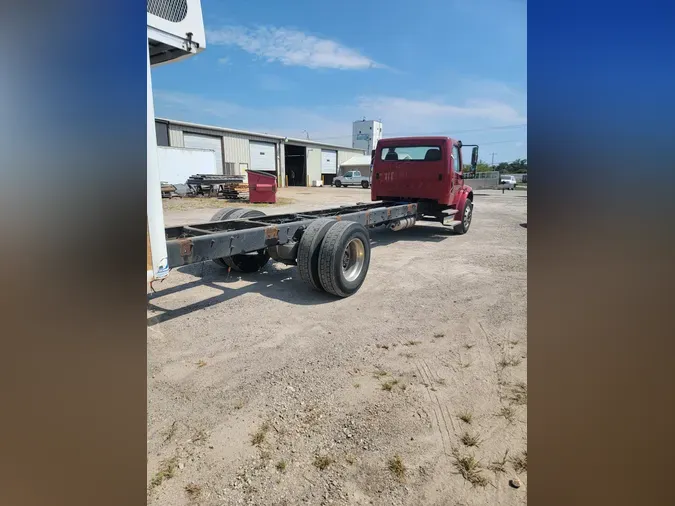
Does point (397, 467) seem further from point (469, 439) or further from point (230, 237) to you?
point (230, 237)

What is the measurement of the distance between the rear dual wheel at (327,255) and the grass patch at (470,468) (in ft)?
8.65

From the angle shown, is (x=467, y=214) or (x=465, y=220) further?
(x=467, y=214)

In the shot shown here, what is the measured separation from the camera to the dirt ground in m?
1.99

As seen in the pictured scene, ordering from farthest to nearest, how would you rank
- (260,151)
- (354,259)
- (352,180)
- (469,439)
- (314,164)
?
(314,164) → (352,180) → (260,151) → (354,259) → (469,439)

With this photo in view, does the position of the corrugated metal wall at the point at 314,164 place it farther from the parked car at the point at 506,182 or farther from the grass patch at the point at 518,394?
the grass patch at the point at 518,394

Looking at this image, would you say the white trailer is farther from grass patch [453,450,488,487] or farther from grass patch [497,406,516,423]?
grass patch [497,406,516,423]

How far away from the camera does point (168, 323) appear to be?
393 cm

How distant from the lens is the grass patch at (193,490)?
75.2 inches

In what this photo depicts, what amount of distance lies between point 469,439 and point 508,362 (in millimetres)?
1106

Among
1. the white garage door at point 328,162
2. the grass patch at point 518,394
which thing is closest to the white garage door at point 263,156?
the white garage door at point 328,162

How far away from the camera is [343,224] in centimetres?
495

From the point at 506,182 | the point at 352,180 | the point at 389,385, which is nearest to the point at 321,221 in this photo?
the point at 389,385
